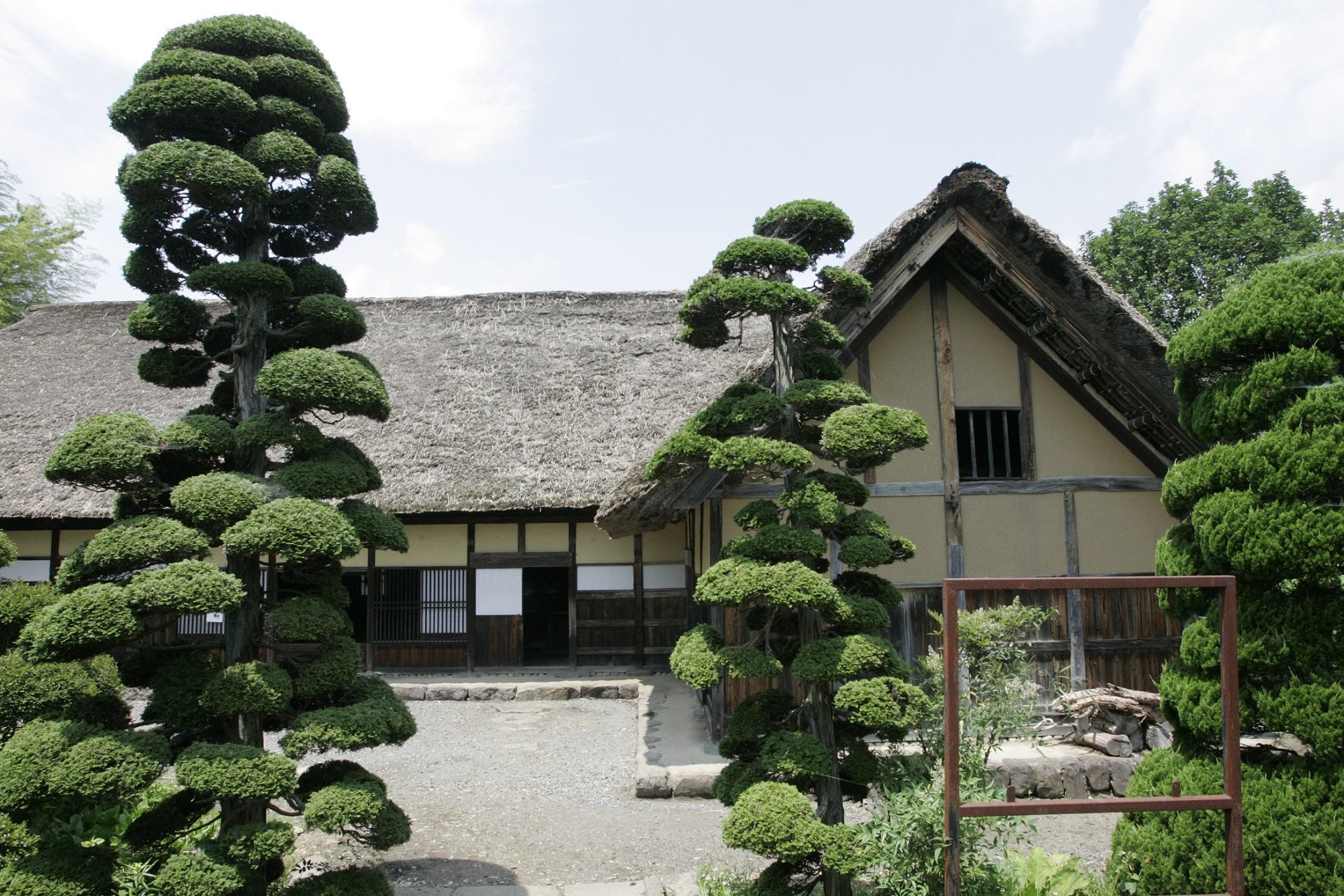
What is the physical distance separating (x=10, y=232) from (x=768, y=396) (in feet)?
83.8

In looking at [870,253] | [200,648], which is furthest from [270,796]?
[870,253]

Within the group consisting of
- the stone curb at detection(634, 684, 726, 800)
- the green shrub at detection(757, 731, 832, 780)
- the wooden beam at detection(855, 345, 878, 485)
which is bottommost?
the stone curb at detection(634, 684, 726, 800)

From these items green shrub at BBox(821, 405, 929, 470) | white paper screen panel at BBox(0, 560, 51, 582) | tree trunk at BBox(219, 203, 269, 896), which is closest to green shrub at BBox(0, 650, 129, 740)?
tree trunk at BBox(219, 203, 269, 896)

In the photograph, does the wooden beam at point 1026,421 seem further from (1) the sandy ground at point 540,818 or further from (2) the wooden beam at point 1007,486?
(1) the sandy ground at point 540,818

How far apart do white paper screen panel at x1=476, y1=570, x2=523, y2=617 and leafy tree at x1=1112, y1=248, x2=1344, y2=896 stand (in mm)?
9219

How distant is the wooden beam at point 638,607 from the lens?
1222 cm

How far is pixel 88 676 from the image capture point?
13.1 feet

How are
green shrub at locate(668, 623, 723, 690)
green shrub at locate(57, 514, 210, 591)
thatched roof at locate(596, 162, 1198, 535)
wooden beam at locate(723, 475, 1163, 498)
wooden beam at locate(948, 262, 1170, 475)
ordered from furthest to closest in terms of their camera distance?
wooden beam at locate(948, 262, 1170, 475) → wooden beam at locate(723, 475, 1163, 498) → thatched roof at locate(596, 162, 1198, 535) → green shrub at locate(668, 623, 723, 690) → green shrub at locate(57, 514, 210, 591)

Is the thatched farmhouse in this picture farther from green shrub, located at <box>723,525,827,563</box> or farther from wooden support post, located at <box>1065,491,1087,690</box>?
green shrub, located at <box>723,525,827,563</box>

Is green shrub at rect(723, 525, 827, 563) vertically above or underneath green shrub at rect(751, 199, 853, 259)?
underneath

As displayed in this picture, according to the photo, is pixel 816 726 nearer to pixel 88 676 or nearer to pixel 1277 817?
pixel 1277 817

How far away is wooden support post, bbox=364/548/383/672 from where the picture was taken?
40.3ft

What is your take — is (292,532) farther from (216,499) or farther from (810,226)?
(810,226)

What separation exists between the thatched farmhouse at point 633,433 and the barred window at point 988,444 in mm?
22
